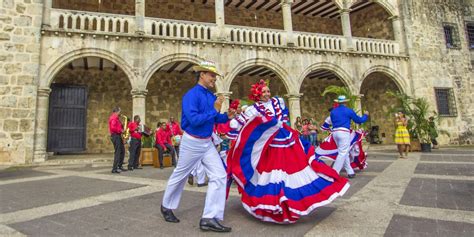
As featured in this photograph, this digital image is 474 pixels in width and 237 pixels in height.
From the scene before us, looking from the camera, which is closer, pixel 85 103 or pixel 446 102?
pixel 85 103

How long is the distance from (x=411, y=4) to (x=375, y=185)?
15044mm

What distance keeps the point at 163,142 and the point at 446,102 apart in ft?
52.5

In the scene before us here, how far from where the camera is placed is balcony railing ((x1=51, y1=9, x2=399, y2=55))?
395 inches

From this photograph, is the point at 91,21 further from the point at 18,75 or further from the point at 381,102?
the point at 381,102

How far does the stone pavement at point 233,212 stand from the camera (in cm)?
264

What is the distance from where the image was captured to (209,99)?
9.78 ft

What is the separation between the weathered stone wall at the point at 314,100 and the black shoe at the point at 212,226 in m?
14.8

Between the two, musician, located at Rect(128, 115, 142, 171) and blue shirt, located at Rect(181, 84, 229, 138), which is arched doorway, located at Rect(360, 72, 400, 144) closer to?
musician, located at Rect(128, 115, 142, 171)

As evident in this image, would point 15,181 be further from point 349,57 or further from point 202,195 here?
point 349,57

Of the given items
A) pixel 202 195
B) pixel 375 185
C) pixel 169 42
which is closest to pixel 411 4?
pixel 169 42

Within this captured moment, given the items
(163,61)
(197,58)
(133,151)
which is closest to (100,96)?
(163,61)

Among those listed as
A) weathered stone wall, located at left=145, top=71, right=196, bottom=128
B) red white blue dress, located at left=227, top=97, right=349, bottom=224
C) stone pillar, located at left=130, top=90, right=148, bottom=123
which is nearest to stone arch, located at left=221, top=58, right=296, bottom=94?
stone pillar, located at left=130, top=90, right=148, bottom=123

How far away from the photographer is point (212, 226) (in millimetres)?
2609

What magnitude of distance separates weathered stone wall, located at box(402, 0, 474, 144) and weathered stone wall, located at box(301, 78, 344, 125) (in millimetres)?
4314
